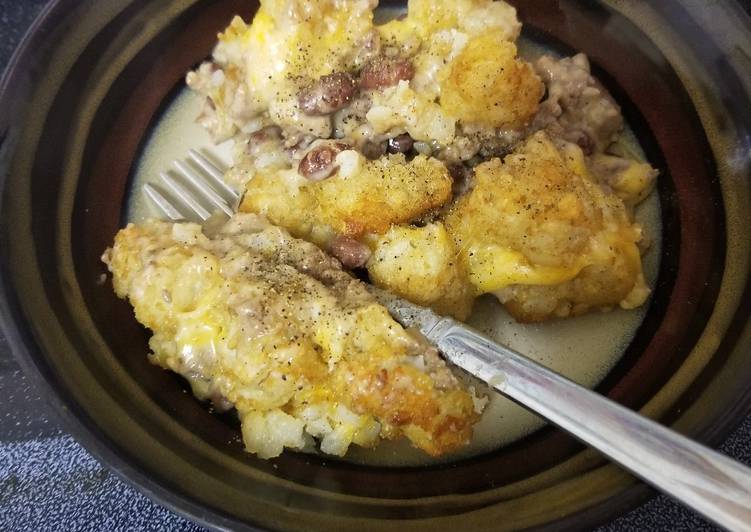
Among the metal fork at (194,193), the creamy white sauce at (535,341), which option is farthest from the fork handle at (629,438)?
the metal fork at (194,193)

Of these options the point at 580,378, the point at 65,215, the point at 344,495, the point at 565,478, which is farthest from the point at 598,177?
the point at 65,215

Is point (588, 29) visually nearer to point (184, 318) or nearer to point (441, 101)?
point (441, 101)

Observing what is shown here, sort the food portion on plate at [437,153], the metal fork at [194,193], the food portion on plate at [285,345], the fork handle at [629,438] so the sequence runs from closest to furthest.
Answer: the fork handle at [629,438]
the food portion on plate at [285,345]
the food portion on plate at [437,153]
the metal fork at [194,193]

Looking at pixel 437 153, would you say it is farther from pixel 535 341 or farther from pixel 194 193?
pixel 194 193

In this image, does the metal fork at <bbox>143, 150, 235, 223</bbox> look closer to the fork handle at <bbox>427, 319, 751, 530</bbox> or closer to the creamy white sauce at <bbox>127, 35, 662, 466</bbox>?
the creamy white sauce at <bbox>127, 35, 662, 466</bbox>

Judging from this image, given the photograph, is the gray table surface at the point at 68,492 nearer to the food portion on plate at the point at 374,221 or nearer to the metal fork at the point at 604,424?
the food portion on plate at the point at 374,221

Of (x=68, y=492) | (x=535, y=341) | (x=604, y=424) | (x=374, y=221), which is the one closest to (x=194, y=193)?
(x=374, y=221)
